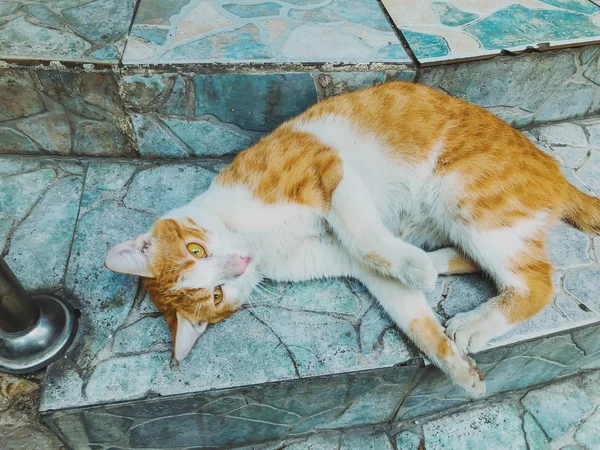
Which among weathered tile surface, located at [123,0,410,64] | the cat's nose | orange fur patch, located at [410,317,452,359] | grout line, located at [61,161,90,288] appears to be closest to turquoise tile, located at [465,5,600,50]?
weathered tile surface, located at [123,0,410,64]

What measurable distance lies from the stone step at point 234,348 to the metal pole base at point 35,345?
58 millimetres

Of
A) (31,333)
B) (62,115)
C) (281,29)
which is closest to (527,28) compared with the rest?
(281,29)

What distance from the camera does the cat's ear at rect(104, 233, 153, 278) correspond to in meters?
1.66

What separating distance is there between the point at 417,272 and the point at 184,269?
0.85m

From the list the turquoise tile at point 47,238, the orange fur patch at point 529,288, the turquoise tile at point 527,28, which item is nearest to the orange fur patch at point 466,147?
the orange fur patch at point 529,288

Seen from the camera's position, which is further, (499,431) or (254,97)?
(254,97)

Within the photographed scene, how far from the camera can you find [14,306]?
165 centimetres

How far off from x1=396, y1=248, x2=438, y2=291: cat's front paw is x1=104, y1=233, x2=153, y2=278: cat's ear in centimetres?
94

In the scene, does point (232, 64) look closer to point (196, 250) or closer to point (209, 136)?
point (209, 136)

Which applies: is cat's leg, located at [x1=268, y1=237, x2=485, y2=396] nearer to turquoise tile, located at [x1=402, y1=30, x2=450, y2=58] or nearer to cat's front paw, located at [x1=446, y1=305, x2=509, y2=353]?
cat's front paw, located at [x1=446, y1=305, x2=509, y2=353]

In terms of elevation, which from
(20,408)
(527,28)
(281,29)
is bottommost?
(20,408)

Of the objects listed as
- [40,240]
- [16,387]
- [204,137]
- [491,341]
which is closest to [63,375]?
[16,387]

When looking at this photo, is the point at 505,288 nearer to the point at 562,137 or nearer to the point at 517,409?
the point at 517,409

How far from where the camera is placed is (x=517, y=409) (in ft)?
7.46
